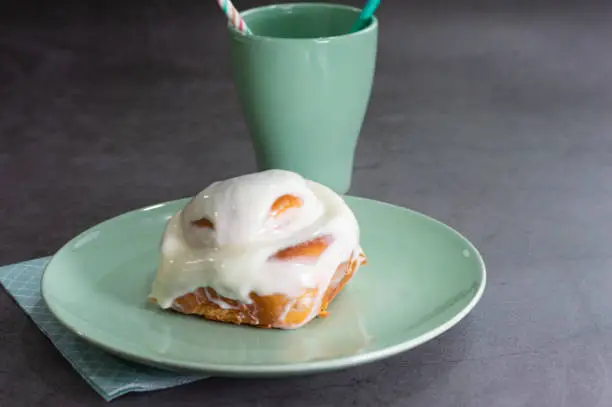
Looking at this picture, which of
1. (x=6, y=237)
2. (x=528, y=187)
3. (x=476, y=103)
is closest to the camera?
(x=6, y=237)

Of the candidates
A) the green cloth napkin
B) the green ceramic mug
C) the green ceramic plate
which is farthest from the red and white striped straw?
the green cloth napkin

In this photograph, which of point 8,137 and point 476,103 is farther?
point 476,103

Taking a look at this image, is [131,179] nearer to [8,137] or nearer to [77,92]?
[8,137]

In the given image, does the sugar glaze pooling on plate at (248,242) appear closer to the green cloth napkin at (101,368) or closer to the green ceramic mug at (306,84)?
the green cloth napkin at (101,368)

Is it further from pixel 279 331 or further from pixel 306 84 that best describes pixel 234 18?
pixel 279 331

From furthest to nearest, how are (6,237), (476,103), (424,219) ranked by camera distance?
(476,103), (6,237), (424,219)

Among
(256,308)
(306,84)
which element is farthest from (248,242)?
(306,84)

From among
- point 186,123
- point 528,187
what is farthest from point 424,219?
point 186,123
